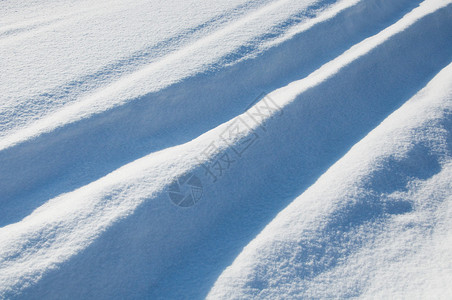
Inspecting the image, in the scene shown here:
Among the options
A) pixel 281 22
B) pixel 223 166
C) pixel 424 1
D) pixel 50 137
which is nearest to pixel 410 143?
pixel 223 166

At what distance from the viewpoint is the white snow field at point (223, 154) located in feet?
3.46

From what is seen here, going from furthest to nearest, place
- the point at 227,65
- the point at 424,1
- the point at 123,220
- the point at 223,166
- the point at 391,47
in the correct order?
1. the point at 424,1
2. the point at 391,47
3. the point at 227,65
4. the point at 223,166
5. the point at 123,220

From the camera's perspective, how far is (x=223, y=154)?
1349 mm

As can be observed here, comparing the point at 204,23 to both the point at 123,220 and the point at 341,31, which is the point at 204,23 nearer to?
the point at 341,31

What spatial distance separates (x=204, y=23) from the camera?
2.10m

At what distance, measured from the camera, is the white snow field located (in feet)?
3.46

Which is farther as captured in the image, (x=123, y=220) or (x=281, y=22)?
(x=281, y=22)

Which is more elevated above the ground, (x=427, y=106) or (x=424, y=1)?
(x=424, y=1)

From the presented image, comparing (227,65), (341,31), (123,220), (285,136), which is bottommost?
(285,136)

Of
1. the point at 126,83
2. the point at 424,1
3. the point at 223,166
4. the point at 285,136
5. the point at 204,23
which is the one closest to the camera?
the point at 223,166

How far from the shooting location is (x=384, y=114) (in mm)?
1667

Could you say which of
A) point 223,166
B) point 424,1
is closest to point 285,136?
point 223,166

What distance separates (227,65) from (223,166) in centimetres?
67

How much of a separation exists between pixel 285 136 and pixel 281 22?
952 mm
